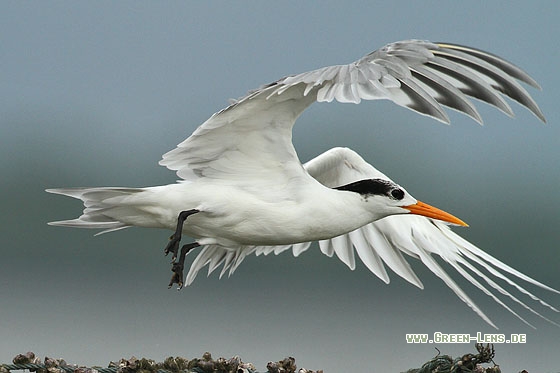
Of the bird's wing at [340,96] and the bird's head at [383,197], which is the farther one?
the bird's head at [383,197]

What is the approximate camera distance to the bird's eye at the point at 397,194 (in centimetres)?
487

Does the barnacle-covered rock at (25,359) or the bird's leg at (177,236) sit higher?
the bird's leg at (177,236)

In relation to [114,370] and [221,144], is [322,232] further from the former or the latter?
[114,370]

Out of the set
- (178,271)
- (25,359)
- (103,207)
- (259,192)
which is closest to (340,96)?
(259,192)

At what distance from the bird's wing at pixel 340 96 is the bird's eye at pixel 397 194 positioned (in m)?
0.57

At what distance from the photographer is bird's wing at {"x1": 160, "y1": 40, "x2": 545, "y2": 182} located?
11.9 ft

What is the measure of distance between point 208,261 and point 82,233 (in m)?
10.4

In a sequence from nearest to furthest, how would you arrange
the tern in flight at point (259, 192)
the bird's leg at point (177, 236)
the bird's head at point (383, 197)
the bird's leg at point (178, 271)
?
the tern in flight at point (259, 192), the bird's leg at point (177, 236), the bird's leg at point (178, 271), the bird's head at point (383, 197)

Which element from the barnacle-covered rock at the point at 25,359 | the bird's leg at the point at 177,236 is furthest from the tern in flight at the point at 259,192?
the barnacle-covered rock at the point at 25,359

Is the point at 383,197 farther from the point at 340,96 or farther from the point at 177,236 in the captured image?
the point at 340,96

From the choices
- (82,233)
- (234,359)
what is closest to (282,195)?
(234,359)

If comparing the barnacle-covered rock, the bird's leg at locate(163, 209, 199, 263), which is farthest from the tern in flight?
the barnacle-covered rock

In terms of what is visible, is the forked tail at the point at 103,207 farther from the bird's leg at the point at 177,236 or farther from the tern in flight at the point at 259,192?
the bird's leg at the point at 177,236

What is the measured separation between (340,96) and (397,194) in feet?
4.35
